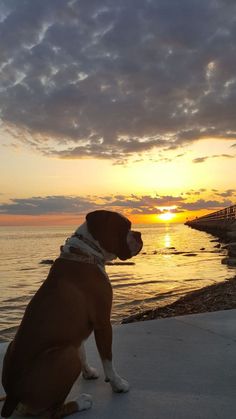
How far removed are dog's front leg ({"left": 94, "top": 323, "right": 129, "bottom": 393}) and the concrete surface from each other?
0.07m

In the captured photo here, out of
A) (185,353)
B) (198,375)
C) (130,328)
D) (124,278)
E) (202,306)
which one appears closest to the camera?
(198,375)

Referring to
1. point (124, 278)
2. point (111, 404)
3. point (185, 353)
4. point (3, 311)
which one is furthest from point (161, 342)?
point (124, 278)

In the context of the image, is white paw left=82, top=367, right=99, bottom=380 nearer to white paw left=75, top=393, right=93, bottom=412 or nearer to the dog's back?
white paw left=75, top=393, right=93, bottom=412

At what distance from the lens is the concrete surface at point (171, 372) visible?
3.50 metres

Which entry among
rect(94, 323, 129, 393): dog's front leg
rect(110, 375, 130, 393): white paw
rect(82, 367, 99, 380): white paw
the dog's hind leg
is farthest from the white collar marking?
rect(82, 367, 99, 380): white paw

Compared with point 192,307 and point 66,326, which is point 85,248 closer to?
point 66,326

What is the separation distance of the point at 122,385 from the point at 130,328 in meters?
2.02

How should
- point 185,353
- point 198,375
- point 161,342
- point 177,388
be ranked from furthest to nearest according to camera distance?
point 161,342 → point 185,353 → point 198,375 → point 177,388

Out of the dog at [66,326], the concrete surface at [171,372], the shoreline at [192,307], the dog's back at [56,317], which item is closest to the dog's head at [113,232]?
the dog at [66,326]

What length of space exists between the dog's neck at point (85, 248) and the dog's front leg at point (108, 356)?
21.5 inches

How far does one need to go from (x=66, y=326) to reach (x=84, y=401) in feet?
2.33

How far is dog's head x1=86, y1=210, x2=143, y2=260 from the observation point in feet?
12.8

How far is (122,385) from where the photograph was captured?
3.82 meters

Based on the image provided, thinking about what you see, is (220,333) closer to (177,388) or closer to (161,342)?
(161,342)
